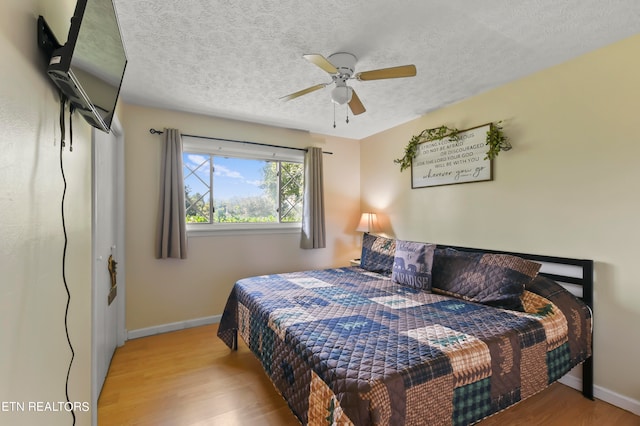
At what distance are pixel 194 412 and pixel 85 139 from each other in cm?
178

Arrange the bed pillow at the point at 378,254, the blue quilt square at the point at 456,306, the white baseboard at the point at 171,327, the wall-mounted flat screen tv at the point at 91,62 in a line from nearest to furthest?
the wall-mounted flat screen tv at the point at 91,62 < the blue quilt square at the point at 456,306 < the white baseboard at the point at 171,327 < the bed pillow at the point at 378,254

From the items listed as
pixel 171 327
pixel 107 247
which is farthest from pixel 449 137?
pixel 171 327

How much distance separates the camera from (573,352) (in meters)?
1.88

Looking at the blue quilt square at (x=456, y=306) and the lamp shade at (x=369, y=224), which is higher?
the lamp shade at (x=369, y=224)

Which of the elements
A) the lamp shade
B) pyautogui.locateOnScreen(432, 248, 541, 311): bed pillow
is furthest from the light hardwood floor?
the lamp shade

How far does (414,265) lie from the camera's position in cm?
261

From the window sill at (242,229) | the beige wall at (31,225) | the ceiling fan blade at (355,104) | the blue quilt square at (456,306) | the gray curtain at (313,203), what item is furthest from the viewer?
the gray curtain at (313,203)

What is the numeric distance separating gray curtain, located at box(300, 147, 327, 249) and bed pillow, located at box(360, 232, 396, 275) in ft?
2.32

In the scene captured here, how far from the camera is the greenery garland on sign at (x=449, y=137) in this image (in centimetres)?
255

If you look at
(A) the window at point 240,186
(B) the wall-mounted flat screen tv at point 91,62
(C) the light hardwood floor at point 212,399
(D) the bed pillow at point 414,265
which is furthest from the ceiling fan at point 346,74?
(C) the light hardwood floor at point 212,399

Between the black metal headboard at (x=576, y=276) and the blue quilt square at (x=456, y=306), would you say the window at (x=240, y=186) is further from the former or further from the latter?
the black metal headboard at (x=576, y=276)

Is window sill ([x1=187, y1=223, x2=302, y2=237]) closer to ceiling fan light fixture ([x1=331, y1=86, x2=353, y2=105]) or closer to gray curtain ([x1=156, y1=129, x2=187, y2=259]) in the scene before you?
gray curtain ([x1=156, y1=129, x2=187, y2=259])

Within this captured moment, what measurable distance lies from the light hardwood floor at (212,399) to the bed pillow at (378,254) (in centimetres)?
153

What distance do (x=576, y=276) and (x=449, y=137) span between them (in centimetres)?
163
